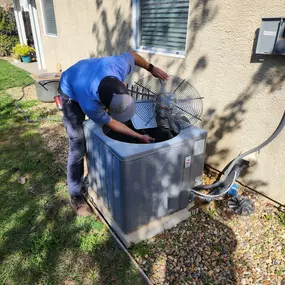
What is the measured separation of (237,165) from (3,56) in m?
16.5

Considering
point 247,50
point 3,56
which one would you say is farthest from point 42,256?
point 3,56

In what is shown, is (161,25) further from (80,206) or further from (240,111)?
(80,206)

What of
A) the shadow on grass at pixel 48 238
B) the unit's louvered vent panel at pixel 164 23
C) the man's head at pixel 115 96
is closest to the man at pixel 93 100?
the man's head at pixel 115 96

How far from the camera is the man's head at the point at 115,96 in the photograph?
1.76 m

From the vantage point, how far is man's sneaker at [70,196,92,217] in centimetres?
270

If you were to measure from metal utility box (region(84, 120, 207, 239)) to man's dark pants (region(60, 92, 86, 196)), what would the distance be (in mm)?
92

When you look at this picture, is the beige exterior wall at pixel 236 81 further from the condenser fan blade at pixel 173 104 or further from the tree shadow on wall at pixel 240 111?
the condenser fan blade at pixel 173 104

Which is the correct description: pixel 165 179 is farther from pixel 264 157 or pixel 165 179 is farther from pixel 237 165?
pixel 264 157

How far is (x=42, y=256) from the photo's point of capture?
2.25 m

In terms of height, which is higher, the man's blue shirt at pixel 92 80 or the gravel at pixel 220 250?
the man's blue shirt at pixel 92 80

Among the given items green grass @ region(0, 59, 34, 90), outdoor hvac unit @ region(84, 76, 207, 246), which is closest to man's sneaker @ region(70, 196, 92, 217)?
Result: outdoor hvac unit @ region(84, 76, 207, 246)

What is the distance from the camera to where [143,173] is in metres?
2.08

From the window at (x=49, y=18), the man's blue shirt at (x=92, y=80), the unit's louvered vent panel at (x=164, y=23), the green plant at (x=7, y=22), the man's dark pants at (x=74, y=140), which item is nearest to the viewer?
the man's blue shirt at (x=92, y=80)

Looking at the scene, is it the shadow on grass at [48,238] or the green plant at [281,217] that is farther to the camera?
the green plant at [281,217]
